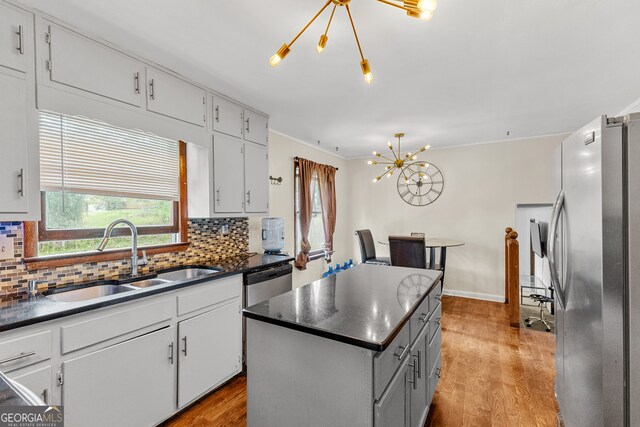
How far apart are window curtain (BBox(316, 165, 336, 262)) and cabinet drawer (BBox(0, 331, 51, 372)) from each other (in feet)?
12.5

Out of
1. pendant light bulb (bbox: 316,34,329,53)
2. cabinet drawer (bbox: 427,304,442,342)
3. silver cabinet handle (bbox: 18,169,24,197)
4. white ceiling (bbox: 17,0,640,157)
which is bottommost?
cabinet drawer (bbox: 427,304,442,342)

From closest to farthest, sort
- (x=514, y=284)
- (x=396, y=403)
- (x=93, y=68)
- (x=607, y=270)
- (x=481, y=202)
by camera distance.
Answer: (x=607, y=270), (x=396, y=403), (x=93, y=68), (x=514, y=284), (x=481, y=202)

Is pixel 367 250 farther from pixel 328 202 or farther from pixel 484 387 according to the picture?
pixel 484 387

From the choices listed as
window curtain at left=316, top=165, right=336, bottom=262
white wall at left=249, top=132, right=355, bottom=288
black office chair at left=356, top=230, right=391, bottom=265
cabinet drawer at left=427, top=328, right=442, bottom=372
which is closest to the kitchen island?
cabinet drawer at left=427, top=328, right=442, bottom=372

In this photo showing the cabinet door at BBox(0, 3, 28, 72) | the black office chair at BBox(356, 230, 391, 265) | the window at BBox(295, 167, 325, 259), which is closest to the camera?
the cabinet door at BBox(0, 3, 28, 72)

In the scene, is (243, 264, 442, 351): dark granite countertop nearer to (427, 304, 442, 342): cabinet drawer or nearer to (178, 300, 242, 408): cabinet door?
(427, 304, 442, 342): cabinet drawer

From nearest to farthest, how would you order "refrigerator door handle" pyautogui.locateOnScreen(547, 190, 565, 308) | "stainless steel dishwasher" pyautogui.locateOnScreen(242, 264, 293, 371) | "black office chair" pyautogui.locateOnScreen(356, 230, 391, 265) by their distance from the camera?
"refrigerator door handle" pyautogui.locateOnScreen(547, 190, 565, 308) < "stainless steel dishwasher" pyautogui.locateOnScreen(242, 264, 293, 371) < "black office chair" pyautogui.locateOnScreen(356, 230, 391, 265)

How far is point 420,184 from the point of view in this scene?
504 cm

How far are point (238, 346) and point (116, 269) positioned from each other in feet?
3.66

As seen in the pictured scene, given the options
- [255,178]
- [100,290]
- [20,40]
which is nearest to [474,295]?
[255,178]

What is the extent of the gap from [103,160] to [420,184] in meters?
4.44

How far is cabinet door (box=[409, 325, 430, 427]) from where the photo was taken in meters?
1.53

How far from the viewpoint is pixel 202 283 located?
83.7 inches

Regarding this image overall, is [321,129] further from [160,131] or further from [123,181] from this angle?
[123,181]
